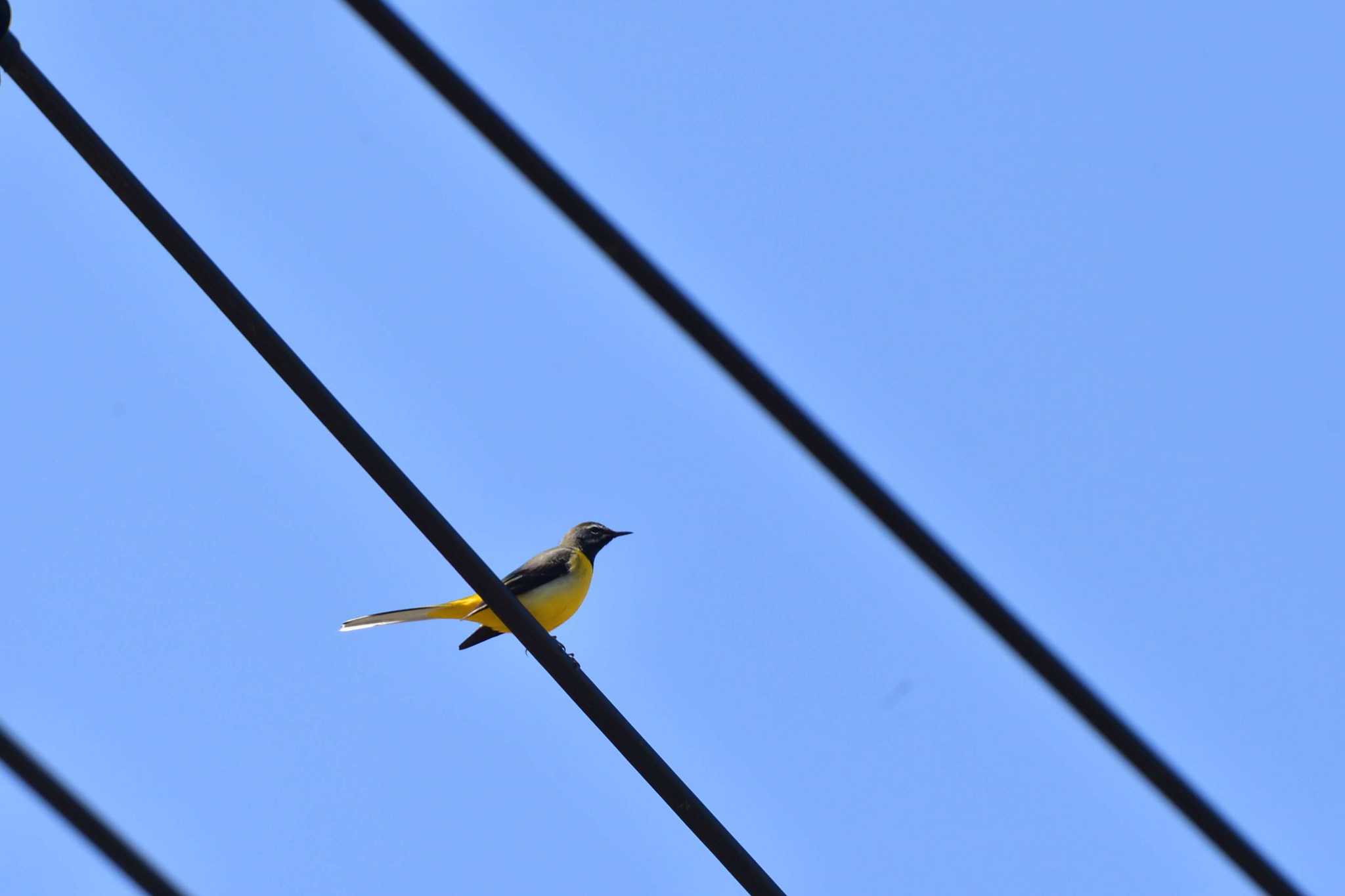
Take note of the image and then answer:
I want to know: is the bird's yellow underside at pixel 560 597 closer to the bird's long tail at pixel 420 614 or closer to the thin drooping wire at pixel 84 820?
the bird's long tail at pixel 420 614

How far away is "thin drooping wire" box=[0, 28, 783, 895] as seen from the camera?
10.3ft

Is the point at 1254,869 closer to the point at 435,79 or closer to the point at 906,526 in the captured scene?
the point at 906,526

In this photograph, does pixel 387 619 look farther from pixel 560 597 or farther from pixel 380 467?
pixel 380 467

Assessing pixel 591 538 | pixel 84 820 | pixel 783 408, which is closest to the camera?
pixel 84 820

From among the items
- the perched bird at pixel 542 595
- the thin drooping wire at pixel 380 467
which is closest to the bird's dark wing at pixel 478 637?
the perched bird at pixel 542 595

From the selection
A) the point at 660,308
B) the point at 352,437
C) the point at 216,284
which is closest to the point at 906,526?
the point at 660,308

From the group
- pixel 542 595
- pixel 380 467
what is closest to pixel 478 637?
pixel 542 595

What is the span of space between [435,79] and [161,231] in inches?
23.8

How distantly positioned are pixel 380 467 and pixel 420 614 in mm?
5968

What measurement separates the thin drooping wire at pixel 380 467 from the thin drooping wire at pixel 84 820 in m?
0.88

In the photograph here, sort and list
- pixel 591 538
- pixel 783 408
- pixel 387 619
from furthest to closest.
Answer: pixel 591 538
pixel 387 619
pixel 783 408

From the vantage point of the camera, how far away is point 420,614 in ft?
30.5

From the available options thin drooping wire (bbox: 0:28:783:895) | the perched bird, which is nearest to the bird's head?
the perched bird

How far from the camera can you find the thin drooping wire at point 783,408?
10.5 ft
